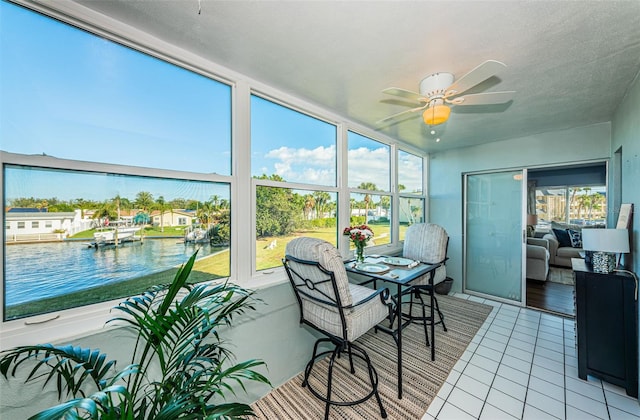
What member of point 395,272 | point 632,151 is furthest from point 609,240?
point 395,272

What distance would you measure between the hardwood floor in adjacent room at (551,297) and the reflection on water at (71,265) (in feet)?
15.4

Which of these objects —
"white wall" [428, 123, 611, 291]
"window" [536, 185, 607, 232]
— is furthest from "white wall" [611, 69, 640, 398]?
"window" [536, 185, 607, 232]

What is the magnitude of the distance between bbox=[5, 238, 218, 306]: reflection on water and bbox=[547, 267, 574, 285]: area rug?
634 cm

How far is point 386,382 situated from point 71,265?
7.83 ft

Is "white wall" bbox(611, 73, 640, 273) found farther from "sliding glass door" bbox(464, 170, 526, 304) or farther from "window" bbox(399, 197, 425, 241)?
"window" bbox(399, 197, 425, 241)

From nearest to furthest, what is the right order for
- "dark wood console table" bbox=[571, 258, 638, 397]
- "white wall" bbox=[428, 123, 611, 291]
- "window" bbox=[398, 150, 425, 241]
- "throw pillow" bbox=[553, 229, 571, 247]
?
"dark wood console table" bbox=[571, 258, 638, 397]
"white wall" bbox=[428, 123, 611, 291]
"window" bbox=[398, 150, 425, 241]
"throw pillow" bbox=[553, 229, 571, 247]

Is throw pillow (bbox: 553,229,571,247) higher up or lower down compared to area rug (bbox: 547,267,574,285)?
higher up

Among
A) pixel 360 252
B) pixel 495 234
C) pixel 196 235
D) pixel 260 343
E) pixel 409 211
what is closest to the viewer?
pixel 196 235

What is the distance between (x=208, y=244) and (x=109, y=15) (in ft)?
4.97

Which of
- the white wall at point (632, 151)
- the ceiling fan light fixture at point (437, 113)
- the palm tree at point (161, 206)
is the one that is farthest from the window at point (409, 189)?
the palm tree at point (161, 206)

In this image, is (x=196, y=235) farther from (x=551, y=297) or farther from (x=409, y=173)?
(x=551, y=297)

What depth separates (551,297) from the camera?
373 centimetres

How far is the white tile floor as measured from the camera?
171 cm

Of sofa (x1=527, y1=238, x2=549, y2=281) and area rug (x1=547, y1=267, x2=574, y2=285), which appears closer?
sofa (x1=527, y1=238, x2=549, y2=281)
